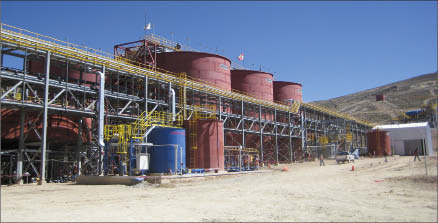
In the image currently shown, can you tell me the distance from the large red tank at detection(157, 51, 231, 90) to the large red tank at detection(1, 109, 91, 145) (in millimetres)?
11393

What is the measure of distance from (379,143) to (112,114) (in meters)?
46.4

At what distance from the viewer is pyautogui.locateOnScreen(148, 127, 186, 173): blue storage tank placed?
25.1m

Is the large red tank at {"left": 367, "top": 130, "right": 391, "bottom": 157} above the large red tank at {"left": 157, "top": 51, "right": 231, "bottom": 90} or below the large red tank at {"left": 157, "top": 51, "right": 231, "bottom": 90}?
below

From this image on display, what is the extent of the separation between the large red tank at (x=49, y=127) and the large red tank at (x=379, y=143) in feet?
151

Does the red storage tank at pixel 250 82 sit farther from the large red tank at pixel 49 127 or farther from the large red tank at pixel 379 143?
the large red tank at pixel 49 127

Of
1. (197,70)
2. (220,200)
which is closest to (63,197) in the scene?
(220,200)

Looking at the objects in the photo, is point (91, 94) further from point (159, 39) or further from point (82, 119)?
point (159, 39)

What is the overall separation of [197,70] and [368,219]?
103 feet

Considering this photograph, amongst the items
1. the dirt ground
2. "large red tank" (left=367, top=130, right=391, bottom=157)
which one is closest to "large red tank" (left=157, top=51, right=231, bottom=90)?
the dirt ground

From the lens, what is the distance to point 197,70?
130 feet

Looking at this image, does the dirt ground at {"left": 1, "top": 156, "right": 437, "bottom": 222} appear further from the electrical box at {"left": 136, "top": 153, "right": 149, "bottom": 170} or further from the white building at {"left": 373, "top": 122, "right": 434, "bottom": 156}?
the white building at {"left": 373, "top": 122, "right": 434, "bottom": 156}

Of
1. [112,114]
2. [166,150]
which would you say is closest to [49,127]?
[112,114]

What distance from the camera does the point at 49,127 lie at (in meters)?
27.4

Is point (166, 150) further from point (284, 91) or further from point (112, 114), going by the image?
point (284, 91)
